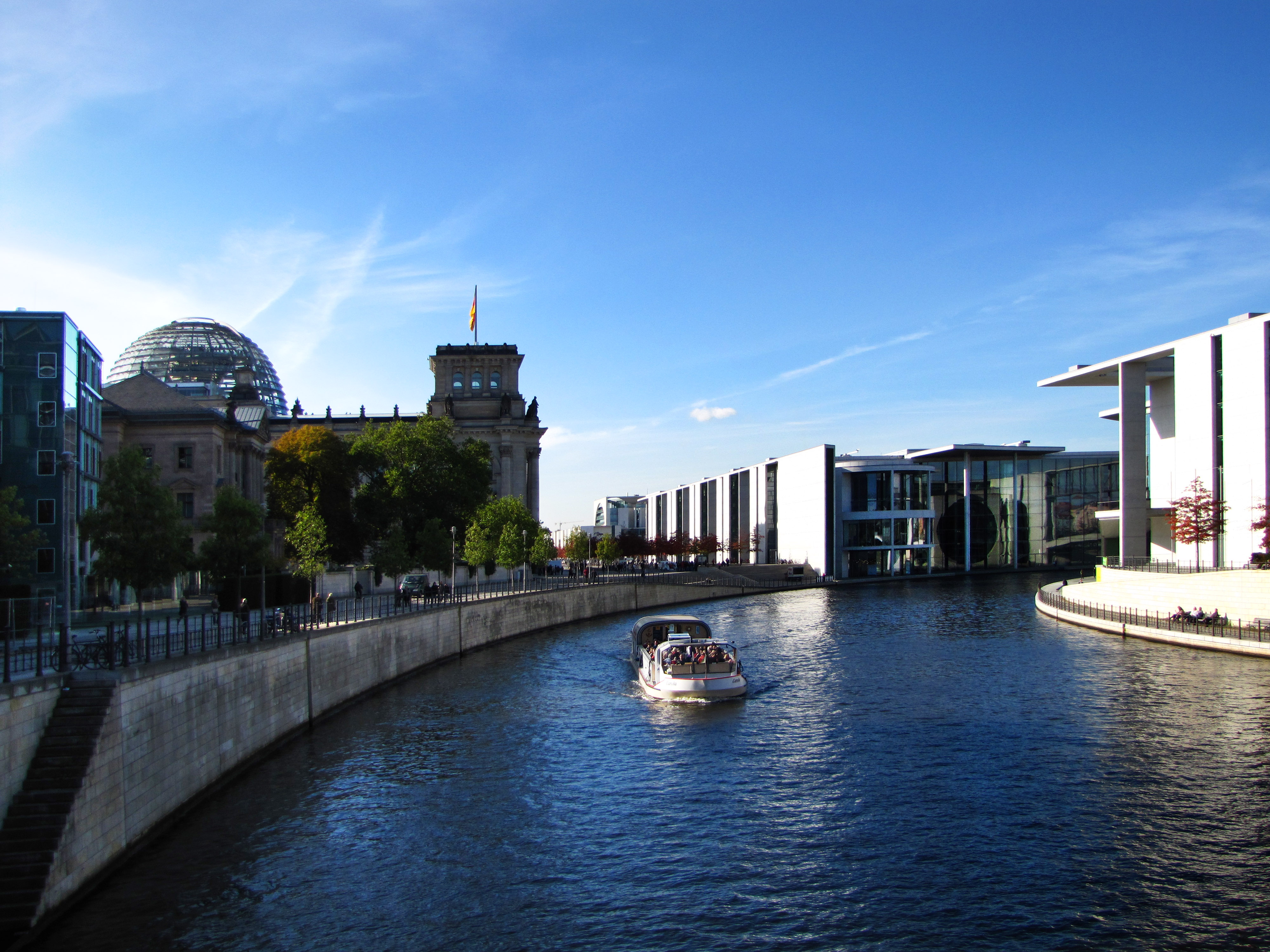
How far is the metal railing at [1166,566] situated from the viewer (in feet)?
204

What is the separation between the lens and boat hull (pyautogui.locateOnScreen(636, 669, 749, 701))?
146 ft

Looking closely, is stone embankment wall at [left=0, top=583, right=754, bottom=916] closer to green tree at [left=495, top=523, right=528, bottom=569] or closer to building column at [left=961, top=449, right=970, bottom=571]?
green tree at [left=495, top=523, right=528, bottom=569]

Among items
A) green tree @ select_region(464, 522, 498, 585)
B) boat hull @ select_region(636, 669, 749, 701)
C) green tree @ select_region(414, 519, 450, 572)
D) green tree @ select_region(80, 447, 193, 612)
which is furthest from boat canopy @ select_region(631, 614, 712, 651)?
green tree @ select_region(464, 522, 498, 585)

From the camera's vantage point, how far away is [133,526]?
145 feet

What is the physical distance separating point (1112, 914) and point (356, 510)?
79.2 metres

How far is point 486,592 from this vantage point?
7781 cm

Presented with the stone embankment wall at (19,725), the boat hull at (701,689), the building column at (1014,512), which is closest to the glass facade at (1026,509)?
the building column at (1014,512)

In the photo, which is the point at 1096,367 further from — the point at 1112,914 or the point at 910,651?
the point at 1112,914

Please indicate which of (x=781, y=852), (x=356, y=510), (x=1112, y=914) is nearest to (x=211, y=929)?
(x=781, y=852)

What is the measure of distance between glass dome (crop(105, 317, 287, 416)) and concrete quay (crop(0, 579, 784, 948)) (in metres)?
117

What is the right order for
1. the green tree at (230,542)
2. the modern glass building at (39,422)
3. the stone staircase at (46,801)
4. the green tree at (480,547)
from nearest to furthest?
1. the stone staircase at (46,801)
2. the green tree at (230,542)
3. the modern glass building at (39,422)
4. the green tree at (480,547)

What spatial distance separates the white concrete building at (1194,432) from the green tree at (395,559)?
56179 millimetres

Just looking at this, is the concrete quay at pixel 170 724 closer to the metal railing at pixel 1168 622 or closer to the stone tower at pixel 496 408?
the metal railing at pixel 1168 622

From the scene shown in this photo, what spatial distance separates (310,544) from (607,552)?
92.9m
